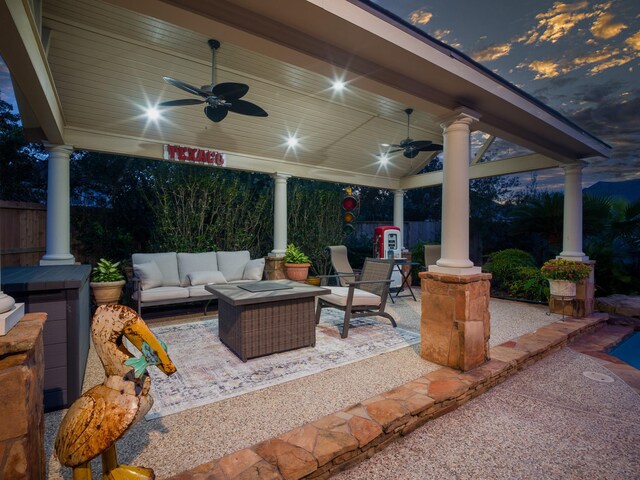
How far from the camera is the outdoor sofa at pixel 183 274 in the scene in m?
4.16

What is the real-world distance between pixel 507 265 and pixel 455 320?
4551 mm

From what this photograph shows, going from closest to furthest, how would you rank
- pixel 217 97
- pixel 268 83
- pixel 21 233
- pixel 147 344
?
pixel 147 344
pixel 217 97
pixel 21 233
pixel 268 83

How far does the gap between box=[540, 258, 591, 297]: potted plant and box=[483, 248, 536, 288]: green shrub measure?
1.66 metres

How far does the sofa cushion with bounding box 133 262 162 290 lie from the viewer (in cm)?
426

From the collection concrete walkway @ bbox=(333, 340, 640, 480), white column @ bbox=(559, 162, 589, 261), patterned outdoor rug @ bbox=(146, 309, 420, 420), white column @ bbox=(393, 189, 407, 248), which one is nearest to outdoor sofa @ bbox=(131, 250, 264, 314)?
patterned outdoor rug @ bbox=(146, 309, 420, 420)

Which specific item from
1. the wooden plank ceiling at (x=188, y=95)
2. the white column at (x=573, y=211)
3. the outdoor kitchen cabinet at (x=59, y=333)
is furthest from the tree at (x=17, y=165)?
the white column at (x=573, y=211)

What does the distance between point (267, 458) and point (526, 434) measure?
158cm

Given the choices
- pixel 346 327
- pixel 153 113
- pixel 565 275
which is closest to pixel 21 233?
pixel 153 113

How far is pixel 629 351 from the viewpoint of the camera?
3922 millimetres

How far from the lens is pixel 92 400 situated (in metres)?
1.18

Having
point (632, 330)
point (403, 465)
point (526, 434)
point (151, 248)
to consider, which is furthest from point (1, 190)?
point (632, 330)

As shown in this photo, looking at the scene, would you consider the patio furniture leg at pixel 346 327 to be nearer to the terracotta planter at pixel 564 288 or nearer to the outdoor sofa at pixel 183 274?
the outdoor sofa at pixel 183 274

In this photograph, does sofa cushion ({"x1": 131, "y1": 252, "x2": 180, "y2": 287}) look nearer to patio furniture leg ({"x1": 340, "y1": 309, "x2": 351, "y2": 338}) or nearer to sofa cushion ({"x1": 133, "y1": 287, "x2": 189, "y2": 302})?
sofa cushion ({"x1": 133, "y1": 287, "x2": 189, "y2": 302})

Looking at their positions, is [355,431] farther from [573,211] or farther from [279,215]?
[573,211]
